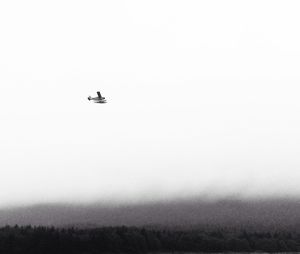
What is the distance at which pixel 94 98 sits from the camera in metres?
103
